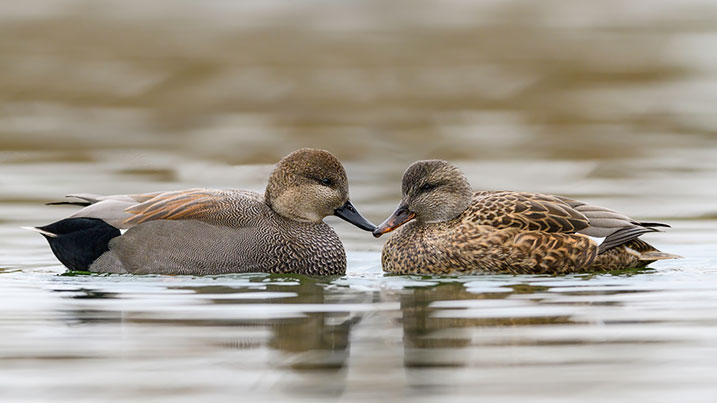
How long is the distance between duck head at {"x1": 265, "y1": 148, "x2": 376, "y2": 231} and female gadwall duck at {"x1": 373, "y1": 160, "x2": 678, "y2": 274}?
0.30 meters

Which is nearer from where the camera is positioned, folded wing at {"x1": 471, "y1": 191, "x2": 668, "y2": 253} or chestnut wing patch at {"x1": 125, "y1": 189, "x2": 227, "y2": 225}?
chestnut wing patch at {"x1": 125, "y1": 189, "x2": 227, "y2": 225}

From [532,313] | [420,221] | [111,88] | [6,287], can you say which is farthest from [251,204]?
[111,88]

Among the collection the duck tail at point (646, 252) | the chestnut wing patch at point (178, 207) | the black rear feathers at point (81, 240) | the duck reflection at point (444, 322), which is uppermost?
the chestnut wing patch at point (178, 207)

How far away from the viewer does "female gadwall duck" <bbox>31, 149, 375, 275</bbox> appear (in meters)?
8.03

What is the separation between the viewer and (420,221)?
8.68 m

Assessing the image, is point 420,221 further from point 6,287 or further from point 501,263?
point 6,287

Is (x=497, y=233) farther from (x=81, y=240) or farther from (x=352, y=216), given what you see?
(x=81, y=240)

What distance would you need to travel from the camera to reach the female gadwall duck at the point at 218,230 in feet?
26.3

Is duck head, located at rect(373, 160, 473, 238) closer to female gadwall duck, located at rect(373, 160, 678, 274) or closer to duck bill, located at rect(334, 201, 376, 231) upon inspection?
female gadwall duck, located at rect(373, 160, 678, 274)

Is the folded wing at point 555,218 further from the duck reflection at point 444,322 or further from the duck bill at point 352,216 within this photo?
the duck reflection at point 444,322

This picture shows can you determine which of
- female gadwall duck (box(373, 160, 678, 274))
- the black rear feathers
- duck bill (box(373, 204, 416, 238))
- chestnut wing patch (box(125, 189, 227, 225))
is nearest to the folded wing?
female gadwall duck (box(373, 160, 678, 274))

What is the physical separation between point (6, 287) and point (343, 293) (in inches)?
73.5

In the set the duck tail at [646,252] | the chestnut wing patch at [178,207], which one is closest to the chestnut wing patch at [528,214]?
the duck tail at [646,252]

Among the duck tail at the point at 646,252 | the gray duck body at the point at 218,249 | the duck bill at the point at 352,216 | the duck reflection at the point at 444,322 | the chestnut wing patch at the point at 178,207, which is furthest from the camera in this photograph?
the duck bill at the point at 352,216
